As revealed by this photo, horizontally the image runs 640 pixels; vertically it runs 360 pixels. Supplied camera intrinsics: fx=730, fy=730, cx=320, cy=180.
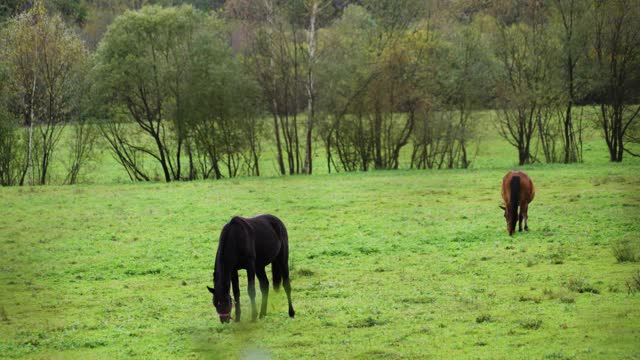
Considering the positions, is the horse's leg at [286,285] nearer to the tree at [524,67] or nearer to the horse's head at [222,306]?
the horse's head at [222,306]

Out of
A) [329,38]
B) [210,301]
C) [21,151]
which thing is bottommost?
[210,301]

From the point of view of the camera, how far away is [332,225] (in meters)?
24.5

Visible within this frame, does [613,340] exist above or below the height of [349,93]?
below

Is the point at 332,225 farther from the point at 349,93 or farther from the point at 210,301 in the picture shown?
the point at 349,93

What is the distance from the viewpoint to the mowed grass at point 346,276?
36.6 ft

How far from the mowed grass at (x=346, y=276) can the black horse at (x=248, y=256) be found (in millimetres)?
577

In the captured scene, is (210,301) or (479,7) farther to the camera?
(479,7)

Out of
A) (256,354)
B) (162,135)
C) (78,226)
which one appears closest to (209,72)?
(162,135)

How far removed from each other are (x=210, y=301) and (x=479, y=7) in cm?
4204

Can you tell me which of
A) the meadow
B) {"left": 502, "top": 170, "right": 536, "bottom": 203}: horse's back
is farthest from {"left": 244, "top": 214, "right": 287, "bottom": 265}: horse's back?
{"left": 502, "top": 170, "right": 536, "bottom": 203}: horse's back

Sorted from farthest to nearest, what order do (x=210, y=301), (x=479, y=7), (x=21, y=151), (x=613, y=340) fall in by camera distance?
1. (x=479, y=7)
2. (x=21, y=151)
3. (x=210, y=301)
4. (x=613, y=340)

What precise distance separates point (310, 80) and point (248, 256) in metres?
32.2

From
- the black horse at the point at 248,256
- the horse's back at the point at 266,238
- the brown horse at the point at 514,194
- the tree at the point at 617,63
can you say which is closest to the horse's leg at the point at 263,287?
the black horse at the point at 248,256

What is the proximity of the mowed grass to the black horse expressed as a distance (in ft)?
1.89
